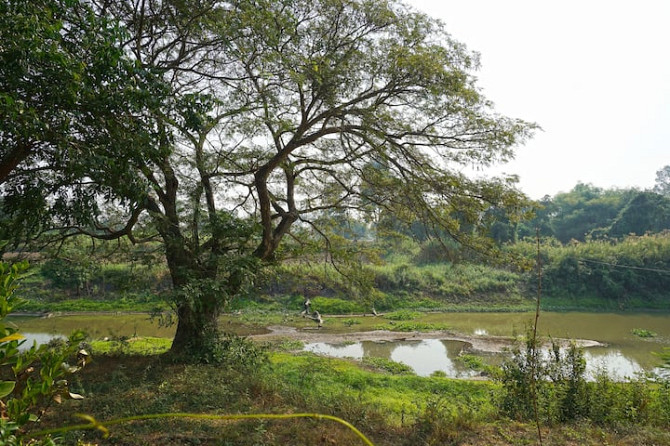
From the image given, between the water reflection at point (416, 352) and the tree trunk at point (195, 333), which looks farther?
the water reflection at point (416, 352)

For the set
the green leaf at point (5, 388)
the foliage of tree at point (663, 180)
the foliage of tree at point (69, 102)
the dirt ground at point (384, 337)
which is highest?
the foliage of tree at point (663, 180)

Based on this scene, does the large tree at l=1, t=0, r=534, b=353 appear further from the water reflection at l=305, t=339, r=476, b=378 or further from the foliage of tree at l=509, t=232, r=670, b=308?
the foliage of tree at l=509, t=232, r=670, b=308

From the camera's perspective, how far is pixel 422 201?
733 cm

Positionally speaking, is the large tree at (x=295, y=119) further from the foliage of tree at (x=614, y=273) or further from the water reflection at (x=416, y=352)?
the foliage of tree at (x=614, y=273)

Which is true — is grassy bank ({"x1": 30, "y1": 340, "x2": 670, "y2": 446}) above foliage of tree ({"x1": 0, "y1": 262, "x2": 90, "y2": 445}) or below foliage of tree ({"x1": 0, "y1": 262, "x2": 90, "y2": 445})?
below

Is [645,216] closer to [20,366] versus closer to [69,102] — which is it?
[69,102]

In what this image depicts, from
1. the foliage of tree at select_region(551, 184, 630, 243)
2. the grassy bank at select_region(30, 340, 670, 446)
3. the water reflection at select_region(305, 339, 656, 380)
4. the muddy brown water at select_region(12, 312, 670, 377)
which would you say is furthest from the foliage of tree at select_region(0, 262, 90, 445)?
the foliage of tree at select_region(551, 184, 630, 243)

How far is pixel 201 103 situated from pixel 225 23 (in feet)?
5.37

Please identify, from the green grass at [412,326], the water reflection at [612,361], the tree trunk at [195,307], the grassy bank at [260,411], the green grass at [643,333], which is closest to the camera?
the grassy bank at [260,411]

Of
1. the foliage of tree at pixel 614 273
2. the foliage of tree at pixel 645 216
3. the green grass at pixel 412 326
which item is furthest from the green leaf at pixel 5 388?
the foliage of tree at pixel 645 216

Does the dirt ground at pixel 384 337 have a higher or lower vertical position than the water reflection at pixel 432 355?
higher

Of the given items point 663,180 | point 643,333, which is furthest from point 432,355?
point 663,180

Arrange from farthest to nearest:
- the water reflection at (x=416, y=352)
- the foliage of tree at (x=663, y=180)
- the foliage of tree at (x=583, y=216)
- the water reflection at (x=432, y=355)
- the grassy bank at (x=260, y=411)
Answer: the foliage of tree at (x=663, y=180)
the foliage of tree at (x=583, y=216)
the water reflection at (x=416, y=352)
the water reflection at (x=432, y=355)
the grassy bank at (x=260, y=411)

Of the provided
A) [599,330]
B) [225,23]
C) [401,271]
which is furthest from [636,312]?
[225,23]
